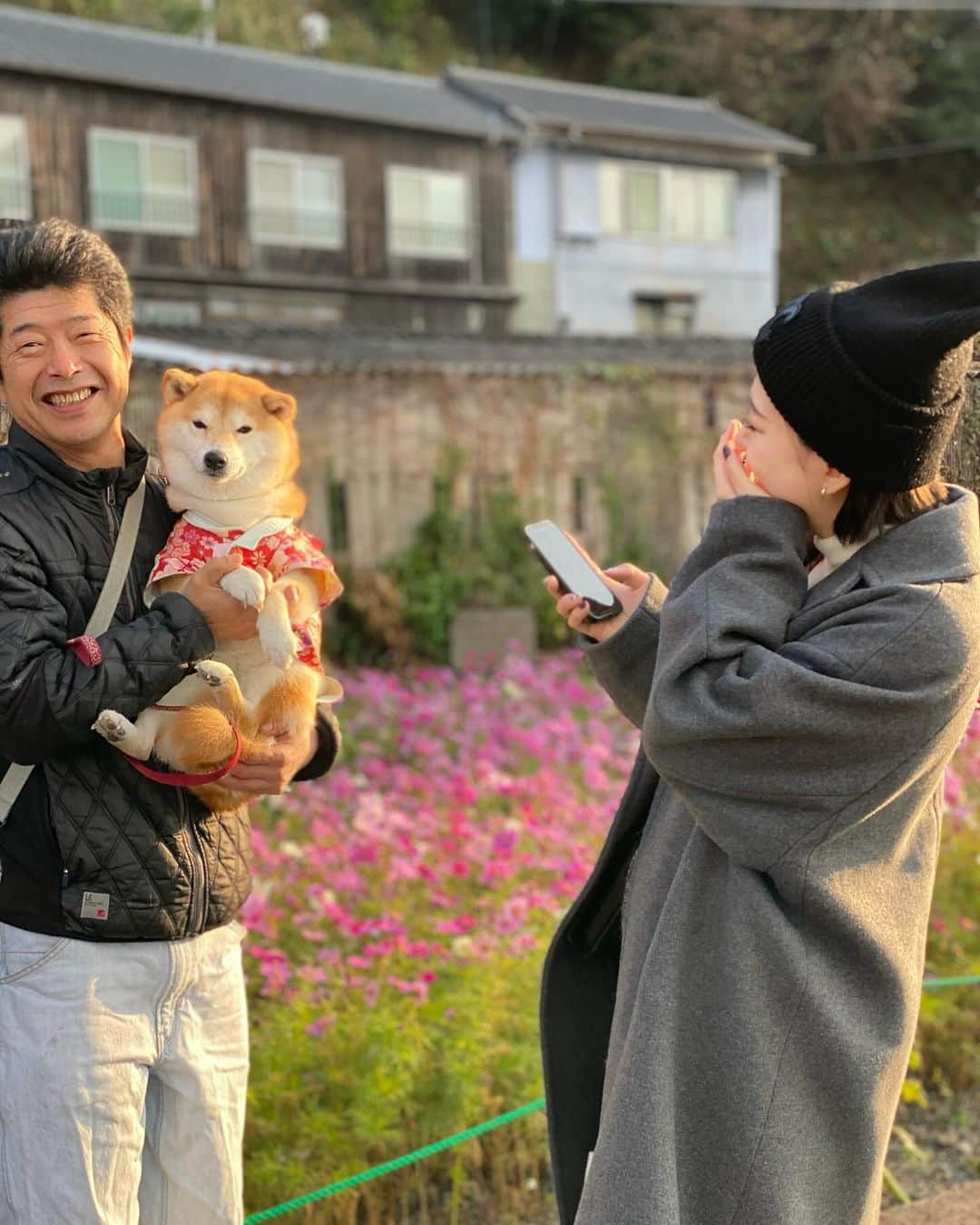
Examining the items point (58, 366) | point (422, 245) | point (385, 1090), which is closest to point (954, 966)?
point (385, 1090)

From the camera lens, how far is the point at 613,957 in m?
2.02

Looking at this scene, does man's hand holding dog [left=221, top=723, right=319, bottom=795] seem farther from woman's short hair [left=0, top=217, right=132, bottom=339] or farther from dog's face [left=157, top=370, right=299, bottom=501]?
woman's short hair [left=0, top=217, right=132, bottom=339]

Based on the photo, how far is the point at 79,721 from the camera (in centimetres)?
177

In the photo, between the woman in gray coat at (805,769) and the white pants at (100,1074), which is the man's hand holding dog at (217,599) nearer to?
the white pants at (100,1074)

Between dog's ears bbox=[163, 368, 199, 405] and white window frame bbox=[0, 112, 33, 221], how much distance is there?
60.7 feet

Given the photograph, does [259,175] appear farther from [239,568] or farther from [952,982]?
[239,568]

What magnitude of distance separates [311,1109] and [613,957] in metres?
1.23

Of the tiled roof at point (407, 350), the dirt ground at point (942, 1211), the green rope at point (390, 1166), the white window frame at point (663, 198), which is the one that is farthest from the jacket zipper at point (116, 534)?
the white window frame at point (663, 198)

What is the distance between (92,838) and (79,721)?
191mm

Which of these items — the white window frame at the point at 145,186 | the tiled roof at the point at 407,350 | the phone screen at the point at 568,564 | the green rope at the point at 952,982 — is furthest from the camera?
the white window frame at the point at 145,186

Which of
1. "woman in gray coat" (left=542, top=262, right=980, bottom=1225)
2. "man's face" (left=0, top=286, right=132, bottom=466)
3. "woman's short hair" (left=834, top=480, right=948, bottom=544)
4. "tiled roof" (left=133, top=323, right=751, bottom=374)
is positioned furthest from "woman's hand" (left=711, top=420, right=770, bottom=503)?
"tiled roof" (left=133, top=323, right=751, bottom=374)

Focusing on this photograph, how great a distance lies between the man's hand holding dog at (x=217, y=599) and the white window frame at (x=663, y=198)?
24.1 metres

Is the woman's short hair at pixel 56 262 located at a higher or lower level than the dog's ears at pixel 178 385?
higher

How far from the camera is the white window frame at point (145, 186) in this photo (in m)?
19.5
